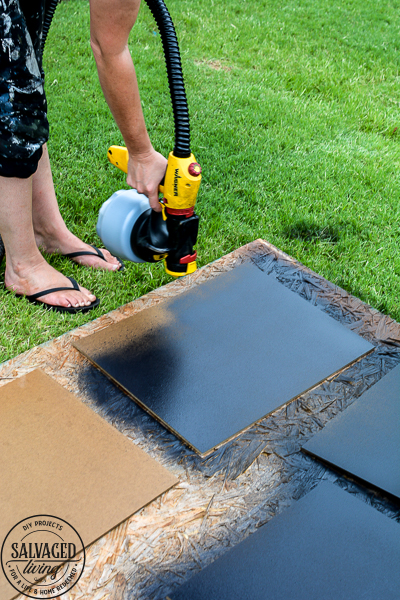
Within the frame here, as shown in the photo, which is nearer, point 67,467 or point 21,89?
point 67,467

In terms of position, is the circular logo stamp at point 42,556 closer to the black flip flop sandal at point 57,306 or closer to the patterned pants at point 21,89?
the black flip flop sandal at point 57,306

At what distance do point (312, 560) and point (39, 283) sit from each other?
1539mm

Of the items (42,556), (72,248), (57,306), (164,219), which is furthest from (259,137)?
(42,556)

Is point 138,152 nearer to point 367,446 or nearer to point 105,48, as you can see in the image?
point 105,48

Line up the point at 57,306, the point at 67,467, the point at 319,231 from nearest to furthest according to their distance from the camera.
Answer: the point at 67,467 → the point at 57,306 → the point at 319,231

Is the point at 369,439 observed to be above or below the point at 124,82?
below

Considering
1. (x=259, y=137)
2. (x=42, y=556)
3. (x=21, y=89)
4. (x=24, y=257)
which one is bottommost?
(x=42, y=556)

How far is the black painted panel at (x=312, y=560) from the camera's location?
4.18 feet

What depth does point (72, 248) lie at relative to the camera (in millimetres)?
2512

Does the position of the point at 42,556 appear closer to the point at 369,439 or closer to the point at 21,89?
the point at 369,439

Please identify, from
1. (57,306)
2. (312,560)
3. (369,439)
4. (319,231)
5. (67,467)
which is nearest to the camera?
(312,560)

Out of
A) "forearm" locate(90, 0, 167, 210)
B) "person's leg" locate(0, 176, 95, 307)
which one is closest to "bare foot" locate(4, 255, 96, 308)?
"person's leg" locate(0, 176, 95, 307)

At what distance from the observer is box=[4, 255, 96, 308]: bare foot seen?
2.24m

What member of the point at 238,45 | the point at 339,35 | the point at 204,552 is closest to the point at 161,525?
the point at 204,552
